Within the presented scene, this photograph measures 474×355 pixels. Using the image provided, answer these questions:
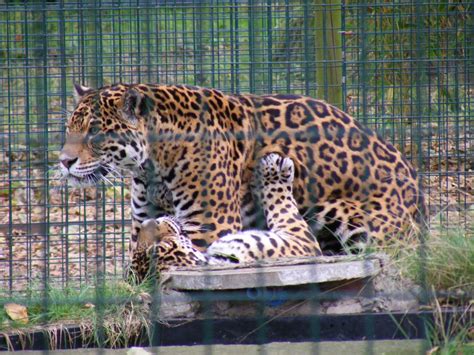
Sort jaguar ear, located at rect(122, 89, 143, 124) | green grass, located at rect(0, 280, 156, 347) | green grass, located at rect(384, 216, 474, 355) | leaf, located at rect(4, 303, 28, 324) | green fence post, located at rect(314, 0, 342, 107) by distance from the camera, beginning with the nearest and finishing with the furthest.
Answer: green grass, located at rect(384, 216, 474, 355), green grass, located at rect(0, 280, 156, 347), leaf, located at rect(4, 303, 28, 324), jaguar ear, located at rect(122, 89, 143, 124), green fence post, located at rect(314, 0, 342, 107)

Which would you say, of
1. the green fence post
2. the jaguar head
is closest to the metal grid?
the green fence post

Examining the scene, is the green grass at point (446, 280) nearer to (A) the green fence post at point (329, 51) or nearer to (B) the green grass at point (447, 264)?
(B) the green grass at point (447, 264)

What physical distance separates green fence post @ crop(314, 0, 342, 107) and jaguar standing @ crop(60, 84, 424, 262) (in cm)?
95

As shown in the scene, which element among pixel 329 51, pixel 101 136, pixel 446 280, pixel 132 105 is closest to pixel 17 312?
pixel 101 136

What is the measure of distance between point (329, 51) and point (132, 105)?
1.86m

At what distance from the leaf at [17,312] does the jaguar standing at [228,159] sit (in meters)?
0.70

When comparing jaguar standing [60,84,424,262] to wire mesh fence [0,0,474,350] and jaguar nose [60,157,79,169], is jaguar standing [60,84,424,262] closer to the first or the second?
jaguar nose [60,157,79,169]

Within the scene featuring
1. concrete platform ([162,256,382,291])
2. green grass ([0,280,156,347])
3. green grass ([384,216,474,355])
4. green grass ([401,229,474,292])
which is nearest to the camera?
green grass ([384,216,474,355])

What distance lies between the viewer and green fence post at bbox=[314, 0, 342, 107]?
251 inches

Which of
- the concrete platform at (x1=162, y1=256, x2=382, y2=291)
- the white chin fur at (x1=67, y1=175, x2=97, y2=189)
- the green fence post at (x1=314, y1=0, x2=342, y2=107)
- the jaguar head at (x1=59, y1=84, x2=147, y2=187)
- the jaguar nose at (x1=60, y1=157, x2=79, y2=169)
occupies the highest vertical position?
the green fence post at (x1=314, y1=0, x2=342, y2=107)

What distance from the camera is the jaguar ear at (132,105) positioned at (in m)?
5.05

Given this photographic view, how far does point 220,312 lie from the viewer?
4.97 metres

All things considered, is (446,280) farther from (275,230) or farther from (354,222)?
(275,230)

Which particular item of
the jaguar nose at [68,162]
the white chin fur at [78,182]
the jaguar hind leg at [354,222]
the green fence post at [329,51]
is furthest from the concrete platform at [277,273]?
the green fence post at [329,51]
